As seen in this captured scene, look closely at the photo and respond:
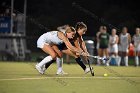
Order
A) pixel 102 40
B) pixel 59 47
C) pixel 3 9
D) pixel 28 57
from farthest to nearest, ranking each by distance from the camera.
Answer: pixel 3 9, pixel 28 57, pixel 102 40, pixel 59 47

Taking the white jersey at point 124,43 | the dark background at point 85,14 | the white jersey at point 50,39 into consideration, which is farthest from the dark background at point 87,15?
the white jersey at point 50,39

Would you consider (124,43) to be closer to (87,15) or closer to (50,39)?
(50,39)

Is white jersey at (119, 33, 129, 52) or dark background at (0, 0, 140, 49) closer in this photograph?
white jersey at (119, 33, 129, 52)

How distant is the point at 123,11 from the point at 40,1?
7.21m

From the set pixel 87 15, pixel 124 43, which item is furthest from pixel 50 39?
pixel 87 15

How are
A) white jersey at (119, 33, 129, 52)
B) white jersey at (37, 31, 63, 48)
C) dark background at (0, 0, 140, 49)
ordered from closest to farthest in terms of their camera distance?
white jersey at (37, 31, 63, 48) → white jersey at (119, 33, 129, 52) → dark background at (0, 0, 140, 49)

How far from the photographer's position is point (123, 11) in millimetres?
39469

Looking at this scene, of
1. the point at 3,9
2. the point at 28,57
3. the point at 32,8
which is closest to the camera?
the point at 28,57

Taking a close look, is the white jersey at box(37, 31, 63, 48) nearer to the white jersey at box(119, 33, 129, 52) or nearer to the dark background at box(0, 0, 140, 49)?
the white jersey at box(119, 33, 129, 52)

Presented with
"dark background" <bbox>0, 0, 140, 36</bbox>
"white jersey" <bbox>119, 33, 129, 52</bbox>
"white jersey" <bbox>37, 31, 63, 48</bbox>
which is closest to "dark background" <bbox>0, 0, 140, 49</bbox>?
"dark background" <bbox>0, 0, 140, 36</bbox>

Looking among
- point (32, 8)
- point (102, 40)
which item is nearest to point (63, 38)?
point (102, 40)

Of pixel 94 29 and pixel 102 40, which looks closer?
pixel 102 40

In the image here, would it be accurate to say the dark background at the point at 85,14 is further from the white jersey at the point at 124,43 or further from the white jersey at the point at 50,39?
the white jersey at the point at 50,39

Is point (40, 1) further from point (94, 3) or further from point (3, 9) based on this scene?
point (3, 9)
